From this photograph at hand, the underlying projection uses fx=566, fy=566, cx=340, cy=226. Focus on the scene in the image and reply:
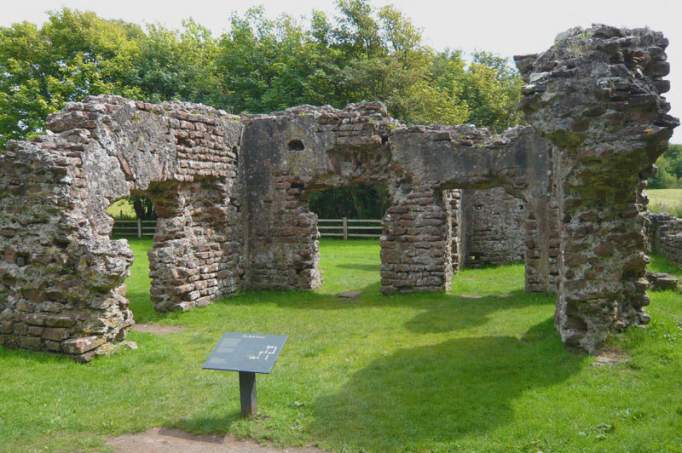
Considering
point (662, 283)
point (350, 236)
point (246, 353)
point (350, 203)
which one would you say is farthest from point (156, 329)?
point (350, 203)

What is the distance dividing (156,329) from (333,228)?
55.0ft

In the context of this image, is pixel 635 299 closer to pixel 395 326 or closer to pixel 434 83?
pixel 395 326

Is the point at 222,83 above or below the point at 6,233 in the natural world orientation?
above

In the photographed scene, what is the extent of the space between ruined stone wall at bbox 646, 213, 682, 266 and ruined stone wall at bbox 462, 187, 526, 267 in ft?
12.7

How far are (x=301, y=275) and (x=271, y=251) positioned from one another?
948 millimetres

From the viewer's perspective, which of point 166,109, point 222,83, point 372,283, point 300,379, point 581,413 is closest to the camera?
point 581,413

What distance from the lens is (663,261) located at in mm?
15898

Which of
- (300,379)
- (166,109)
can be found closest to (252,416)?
(300,379)

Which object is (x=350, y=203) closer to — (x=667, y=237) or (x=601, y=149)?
(x=667, y=237)

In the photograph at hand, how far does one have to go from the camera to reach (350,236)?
88.3 ft

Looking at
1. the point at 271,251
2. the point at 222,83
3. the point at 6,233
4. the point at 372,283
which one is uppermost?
the point at 222,83

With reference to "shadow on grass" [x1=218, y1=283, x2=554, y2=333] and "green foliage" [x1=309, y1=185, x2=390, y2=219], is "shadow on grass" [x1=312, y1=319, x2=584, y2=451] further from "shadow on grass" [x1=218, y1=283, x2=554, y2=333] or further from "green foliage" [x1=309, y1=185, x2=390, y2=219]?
"green foliage" [x1=309, y1=185, x2=390, y2=219]

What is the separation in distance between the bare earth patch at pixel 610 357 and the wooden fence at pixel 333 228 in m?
18.8

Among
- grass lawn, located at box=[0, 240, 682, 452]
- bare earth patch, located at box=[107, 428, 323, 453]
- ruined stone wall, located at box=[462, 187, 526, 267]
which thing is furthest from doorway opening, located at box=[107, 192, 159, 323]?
ruined stone wall, located at box=[462, 187, 526, 267]
